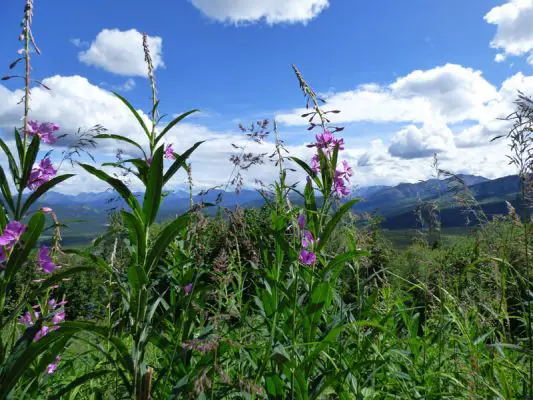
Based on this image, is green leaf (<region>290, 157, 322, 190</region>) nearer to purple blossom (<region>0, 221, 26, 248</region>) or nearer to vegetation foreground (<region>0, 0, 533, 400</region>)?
vegetation foreground (<region>0, 0, 533, 400</region>)

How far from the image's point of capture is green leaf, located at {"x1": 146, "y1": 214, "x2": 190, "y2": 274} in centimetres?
184

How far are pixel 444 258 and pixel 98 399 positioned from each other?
230 centimetres

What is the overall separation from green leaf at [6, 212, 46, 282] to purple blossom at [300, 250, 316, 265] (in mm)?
1412

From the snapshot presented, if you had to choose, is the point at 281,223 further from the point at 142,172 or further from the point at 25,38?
the point at 25,38

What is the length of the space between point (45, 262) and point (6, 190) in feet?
1.28

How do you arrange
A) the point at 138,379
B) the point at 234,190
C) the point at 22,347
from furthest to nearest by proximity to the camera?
the point at 234,190 → the point at 138,379 → the point at 22,347

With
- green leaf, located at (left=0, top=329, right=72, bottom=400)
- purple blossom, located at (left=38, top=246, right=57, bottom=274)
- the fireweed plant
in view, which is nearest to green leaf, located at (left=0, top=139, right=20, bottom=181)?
the fireweed plant

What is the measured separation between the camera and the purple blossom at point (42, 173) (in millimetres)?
2109

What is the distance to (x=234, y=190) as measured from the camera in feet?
11.9

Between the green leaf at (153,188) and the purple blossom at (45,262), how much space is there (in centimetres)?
55

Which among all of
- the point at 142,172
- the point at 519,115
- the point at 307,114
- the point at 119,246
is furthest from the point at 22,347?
the point at 519,115

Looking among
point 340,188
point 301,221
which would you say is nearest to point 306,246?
point 301,221

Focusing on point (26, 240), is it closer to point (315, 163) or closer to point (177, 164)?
point (177, 164)

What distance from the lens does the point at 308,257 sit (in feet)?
8.18
